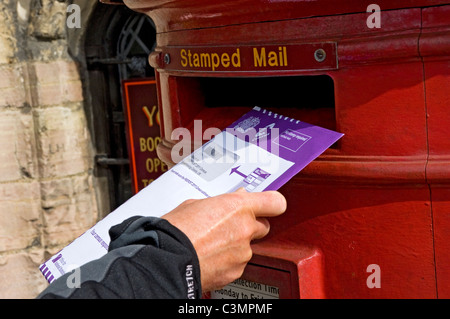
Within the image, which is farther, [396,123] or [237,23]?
[237,23]

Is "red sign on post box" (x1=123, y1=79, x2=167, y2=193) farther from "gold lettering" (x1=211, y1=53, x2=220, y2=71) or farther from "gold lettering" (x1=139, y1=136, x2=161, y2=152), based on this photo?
"gold lettering" (x1=211, y1=53, x2=220, y2=71)

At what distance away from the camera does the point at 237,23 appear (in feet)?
4.85

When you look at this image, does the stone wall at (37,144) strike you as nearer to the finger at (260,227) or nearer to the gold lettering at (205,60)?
the gold lettering at (205,60)

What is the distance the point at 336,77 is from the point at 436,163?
0.28m

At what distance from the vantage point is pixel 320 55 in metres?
1.37

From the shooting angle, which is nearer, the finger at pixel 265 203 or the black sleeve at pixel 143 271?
the black sleeve at pixel 143 271

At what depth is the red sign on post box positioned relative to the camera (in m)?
3.82

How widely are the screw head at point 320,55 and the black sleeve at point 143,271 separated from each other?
50 cm

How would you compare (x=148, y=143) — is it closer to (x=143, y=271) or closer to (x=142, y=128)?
(x=142, y=128)

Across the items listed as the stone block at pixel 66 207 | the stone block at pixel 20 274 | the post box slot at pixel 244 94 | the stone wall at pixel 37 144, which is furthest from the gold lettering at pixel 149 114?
the post box slot at pixel 244 94

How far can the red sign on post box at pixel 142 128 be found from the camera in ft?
12.5
